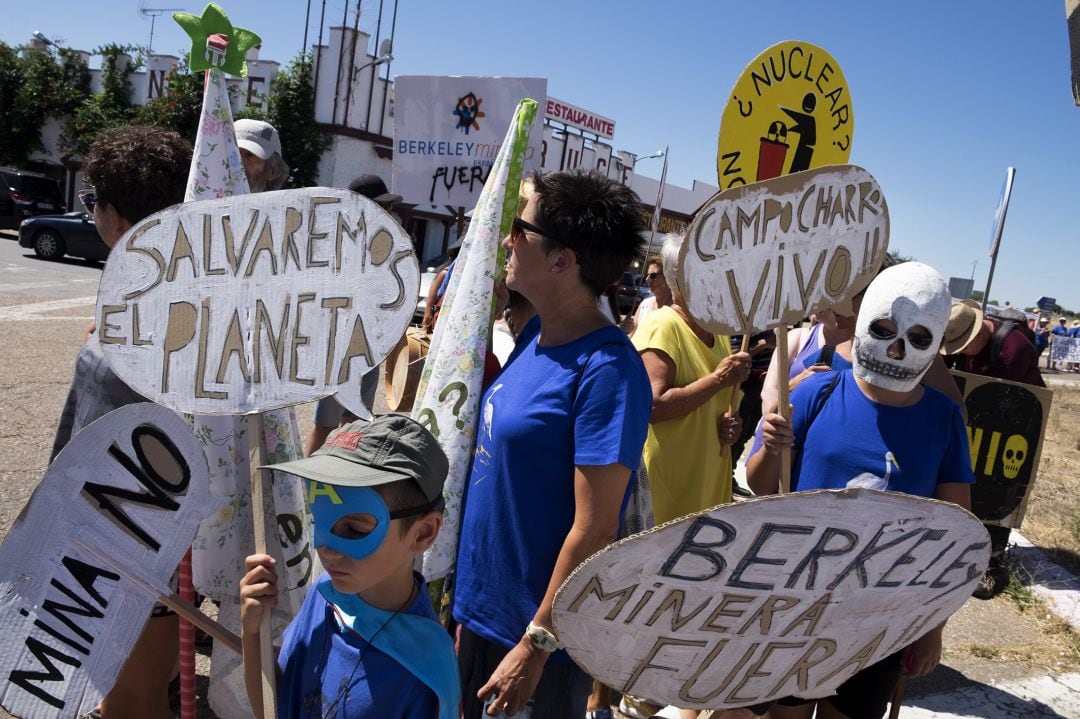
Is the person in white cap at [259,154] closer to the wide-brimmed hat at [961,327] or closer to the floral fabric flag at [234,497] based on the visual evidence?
the floral fabric flag at [234,497]

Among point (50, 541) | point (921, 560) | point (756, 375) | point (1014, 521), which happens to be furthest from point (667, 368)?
point (1014, 521)

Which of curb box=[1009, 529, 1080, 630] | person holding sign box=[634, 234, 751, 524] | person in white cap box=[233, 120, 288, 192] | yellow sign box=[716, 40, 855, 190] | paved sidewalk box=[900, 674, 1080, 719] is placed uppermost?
yellow sign box=[716, 40, 855, 190]

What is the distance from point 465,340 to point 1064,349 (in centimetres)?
3291

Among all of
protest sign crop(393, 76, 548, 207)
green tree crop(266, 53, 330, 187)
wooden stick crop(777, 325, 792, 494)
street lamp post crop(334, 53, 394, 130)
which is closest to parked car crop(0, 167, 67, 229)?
green tree crop(266, 53, 330, 187)

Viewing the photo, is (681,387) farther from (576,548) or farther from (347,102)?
(347,102)

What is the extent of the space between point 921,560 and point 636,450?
0.61 metres

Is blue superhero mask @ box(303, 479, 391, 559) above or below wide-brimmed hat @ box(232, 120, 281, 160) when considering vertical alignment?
below

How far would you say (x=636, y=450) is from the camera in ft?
5.86

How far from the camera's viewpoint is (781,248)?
6.79ft

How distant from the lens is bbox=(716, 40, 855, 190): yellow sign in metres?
2.69

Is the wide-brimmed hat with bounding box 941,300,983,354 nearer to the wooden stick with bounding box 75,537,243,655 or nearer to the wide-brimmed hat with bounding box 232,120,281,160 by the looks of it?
the wide-brimmed hat with bounding box 232,120,281,160

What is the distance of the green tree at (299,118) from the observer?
78.7 ft

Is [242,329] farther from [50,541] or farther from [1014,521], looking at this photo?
[1014,521]

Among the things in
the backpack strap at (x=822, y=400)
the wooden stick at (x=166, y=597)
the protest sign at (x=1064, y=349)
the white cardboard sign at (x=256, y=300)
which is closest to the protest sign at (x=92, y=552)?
the wooden stick at (x=166, y=597)
